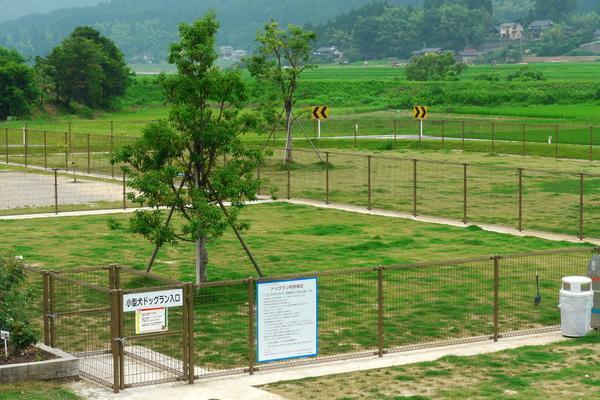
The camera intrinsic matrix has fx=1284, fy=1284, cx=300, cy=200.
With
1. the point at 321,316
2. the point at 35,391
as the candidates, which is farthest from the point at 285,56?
the point at 35,391

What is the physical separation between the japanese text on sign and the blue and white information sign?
1.24m

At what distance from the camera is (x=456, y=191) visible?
152 ft

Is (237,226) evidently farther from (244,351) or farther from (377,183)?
(377,183)

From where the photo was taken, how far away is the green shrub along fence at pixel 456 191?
3916cm

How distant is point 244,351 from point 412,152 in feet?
144

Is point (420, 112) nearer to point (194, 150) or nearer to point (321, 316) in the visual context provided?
point (194, 150)

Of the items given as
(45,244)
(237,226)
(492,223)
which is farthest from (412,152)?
(237,226)

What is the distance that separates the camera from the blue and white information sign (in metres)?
19.8

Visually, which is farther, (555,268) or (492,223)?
(492,223)

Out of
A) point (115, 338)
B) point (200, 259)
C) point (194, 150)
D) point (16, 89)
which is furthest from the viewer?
point (16, 89)

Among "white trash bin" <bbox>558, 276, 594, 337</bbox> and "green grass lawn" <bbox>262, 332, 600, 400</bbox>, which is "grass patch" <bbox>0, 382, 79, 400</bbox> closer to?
"green grass lawn" <bbox>262, 332, 600, 400</bbox>

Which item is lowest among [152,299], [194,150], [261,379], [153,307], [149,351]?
[261,379]

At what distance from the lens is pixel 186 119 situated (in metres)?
26.8

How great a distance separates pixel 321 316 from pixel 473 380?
473 centimetres
